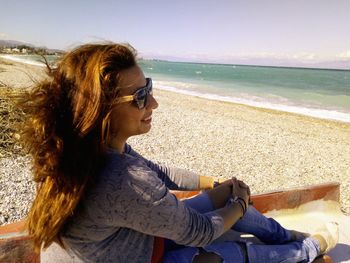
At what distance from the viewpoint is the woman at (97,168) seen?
129cm

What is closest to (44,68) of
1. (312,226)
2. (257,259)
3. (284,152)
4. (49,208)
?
(49,208)

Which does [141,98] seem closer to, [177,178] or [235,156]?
[177,178]

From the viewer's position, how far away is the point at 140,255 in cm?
161

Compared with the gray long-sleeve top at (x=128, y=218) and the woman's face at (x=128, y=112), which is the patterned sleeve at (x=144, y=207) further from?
the woman's face at (x=128, y=112)

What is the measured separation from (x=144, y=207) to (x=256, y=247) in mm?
963

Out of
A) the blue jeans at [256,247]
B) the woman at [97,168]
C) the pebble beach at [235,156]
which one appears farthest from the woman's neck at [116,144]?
the pebble beach at [235,156]

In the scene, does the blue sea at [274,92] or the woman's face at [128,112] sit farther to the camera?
the blue sea at [274,92]

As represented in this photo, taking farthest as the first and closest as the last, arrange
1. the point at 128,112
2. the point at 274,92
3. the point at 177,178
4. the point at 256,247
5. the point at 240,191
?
1. the point at 274,92
2. the point at 177,178
3. the point at 240,191
4. the point at 256,247
5. the point at 128,112

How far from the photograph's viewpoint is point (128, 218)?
4.44 feet

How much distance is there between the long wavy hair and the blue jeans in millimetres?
773

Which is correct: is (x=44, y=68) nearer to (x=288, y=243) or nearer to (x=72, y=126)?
(x=72, y=126)

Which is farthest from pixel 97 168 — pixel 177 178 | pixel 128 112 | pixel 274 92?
pixel 274 92

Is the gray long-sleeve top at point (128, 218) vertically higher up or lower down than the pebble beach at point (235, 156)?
Result: higher up

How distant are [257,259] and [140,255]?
29.5 inches
